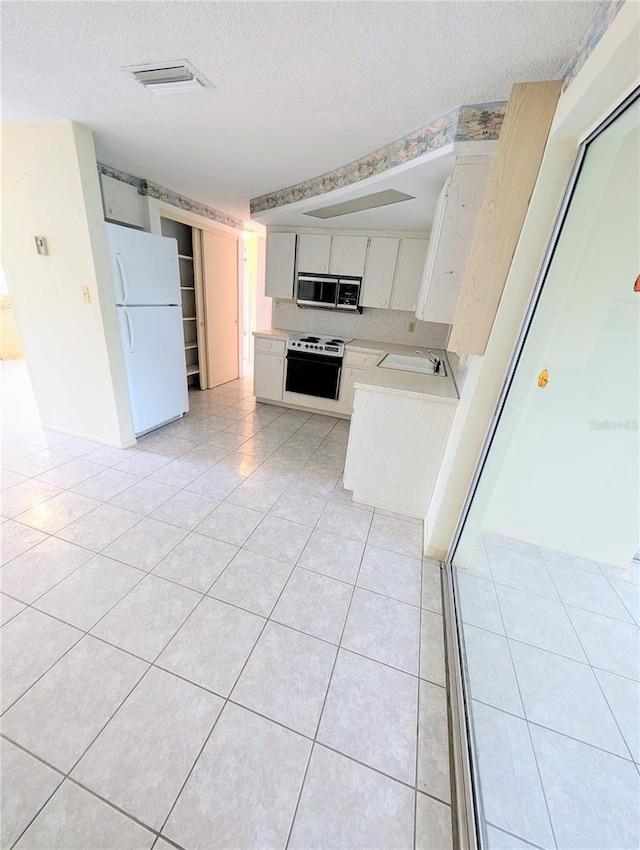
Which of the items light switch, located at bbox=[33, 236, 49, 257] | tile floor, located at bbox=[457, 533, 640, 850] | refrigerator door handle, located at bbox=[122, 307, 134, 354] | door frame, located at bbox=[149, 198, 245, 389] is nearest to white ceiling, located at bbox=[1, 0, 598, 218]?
light switch, located at bbox=[33, 236, 49, 257]

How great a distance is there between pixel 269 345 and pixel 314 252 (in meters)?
1.21

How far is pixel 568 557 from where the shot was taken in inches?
76.3

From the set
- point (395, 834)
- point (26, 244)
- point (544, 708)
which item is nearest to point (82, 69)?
point (26, 244)

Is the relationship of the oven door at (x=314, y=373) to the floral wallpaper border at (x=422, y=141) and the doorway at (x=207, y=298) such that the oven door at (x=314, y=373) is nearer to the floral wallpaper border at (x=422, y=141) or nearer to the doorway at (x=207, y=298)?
the doorway at (x=207, y=298)

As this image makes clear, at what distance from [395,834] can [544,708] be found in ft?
2.39

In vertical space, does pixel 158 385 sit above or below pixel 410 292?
below

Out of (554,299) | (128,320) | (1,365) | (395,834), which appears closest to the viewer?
(395,834)

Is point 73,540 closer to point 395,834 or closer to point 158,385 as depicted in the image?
point 158,385

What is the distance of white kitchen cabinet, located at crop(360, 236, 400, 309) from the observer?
11.5 feet

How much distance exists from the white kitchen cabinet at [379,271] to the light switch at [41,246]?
2887 mm

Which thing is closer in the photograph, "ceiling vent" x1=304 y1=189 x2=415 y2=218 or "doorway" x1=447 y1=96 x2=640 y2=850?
"doorway" x1=447 y1=96 x2=640 y2=850

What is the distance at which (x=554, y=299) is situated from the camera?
1.34m

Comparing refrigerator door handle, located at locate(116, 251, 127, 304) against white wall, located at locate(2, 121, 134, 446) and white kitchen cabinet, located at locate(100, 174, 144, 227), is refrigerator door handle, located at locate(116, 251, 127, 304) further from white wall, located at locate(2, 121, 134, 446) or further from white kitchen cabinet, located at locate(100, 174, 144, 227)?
white kitchen cabinet, located at locate(100, 174, 144, 227)

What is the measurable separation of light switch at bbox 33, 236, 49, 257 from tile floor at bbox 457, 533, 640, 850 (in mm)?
3669
